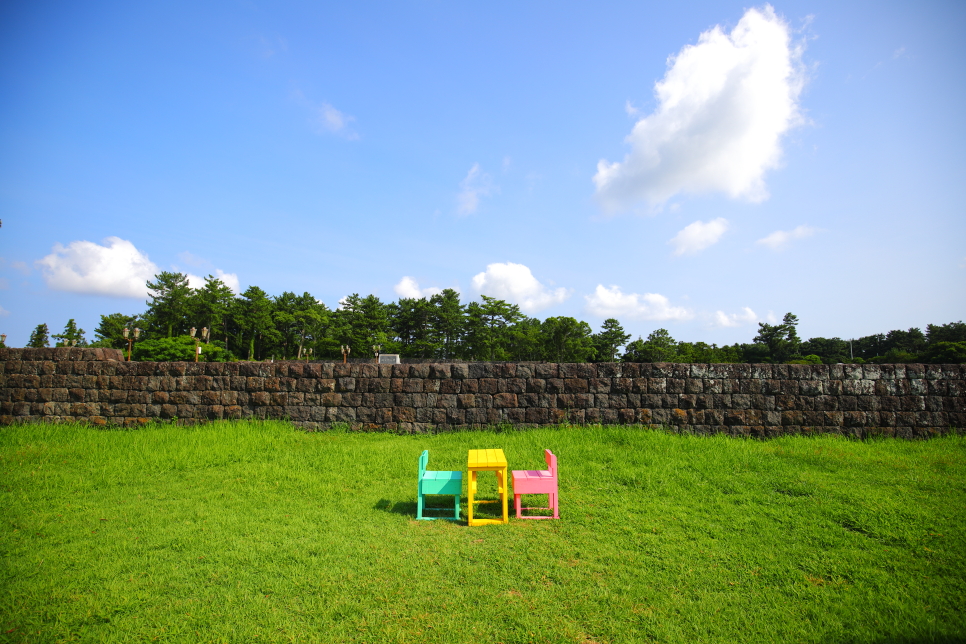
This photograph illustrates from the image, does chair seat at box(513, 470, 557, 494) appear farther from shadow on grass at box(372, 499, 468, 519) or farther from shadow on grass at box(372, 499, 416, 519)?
shadow on grass at box(372, 499, 416, 519)

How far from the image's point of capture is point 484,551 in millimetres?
3842

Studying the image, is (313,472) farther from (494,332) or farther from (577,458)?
(494,332)

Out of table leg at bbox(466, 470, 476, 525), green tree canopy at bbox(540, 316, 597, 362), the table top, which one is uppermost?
green tree canopy at bbox(540, 316, 597, 362)

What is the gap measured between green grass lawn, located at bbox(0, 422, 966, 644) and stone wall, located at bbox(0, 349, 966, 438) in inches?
55.6

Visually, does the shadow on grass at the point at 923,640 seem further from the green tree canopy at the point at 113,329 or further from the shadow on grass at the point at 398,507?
the green tree canopy at the point at 113,329

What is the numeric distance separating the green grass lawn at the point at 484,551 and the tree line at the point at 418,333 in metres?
36.9

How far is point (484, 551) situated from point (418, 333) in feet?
146

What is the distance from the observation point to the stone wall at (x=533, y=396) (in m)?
8.32

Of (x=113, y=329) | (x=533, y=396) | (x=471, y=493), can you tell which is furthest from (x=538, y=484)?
(x=113, y=329)

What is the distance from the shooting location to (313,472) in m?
6.22

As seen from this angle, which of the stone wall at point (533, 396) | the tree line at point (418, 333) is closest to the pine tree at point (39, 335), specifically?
the tree line at point (418, 333)

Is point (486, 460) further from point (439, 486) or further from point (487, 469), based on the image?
point (439, 486)

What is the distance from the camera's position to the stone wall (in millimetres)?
8320

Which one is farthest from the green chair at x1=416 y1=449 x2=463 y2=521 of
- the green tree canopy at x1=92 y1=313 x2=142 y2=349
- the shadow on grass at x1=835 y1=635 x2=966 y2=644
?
A: the green tree canopy at x1=92 y1=313 x2=142 y2=349
